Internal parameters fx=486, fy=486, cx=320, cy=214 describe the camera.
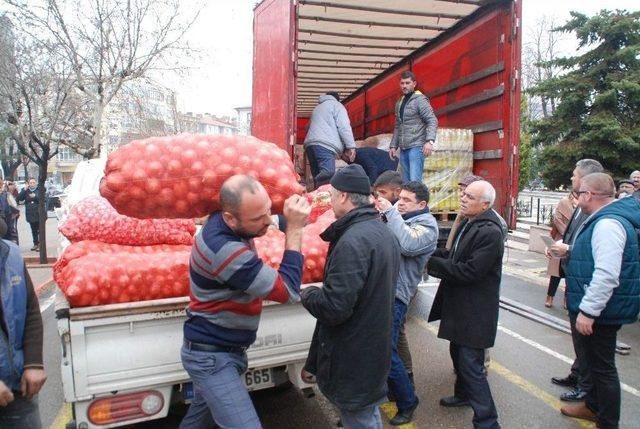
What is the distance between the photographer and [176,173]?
252 cm

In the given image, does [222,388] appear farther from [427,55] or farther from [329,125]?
[427,55]

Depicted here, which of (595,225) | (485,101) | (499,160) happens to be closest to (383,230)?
(595,225)

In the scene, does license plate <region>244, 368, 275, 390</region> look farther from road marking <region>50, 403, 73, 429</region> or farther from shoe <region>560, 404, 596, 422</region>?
shoe <region>560, 404, 596, 422</region>

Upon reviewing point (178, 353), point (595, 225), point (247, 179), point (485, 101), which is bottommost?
point (178, 353)

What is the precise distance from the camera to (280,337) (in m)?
2.95

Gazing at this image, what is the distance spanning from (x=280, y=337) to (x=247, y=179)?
1199mm

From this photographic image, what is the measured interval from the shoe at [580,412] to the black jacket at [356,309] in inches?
74.8

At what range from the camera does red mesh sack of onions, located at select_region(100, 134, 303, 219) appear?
8.23 ft

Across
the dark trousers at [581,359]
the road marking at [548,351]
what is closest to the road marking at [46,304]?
the road marking at [548,351]

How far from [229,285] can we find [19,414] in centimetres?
118

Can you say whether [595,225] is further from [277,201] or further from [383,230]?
[277,201]

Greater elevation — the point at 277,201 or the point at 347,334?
the point at 277,201

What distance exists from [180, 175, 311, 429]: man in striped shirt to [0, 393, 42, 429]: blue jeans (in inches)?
30.1

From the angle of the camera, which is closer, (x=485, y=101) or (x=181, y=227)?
(x=181, y=227)
